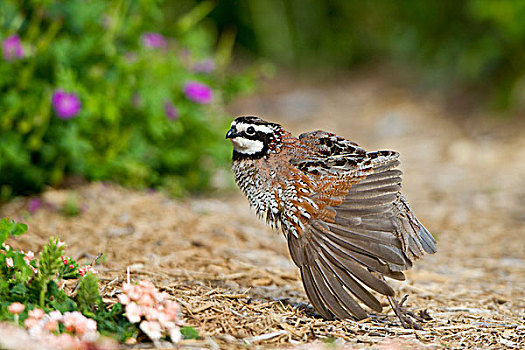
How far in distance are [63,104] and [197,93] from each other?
1.24 metres

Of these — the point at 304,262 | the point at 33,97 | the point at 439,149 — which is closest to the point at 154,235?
the point at 33,97

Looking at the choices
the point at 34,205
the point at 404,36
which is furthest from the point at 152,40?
the point at 404,36

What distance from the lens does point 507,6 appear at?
8.35 m

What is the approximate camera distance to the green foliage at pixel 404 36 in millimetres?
9234

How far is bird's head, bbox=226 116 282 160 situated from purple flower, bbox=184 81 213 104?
234 centimetres

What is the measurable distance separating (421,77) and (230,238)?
6.73m

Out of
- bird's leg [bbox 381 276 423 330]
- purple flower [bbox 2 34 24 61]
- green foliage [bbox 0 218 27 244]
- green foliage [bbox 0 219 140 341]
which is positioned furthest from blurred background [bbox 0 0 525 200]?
bird's leg [bbox 381 276 423 330]

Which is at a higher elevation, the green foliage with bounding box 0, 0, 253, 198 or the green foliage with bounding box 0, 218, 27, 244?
the green foliage with bounding box 0, 0, 253, 198

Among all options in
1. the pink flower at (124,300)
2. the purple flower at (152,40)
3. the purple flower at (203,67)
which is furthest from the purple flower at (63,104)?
the pink flower at (124,300)

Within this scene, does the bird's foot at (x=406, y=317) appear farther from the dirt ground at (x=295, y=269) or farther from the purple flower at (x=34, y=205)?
the purple flower at (x=34, y=205)

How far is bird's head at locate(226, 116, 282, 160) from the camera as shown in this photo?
135 inches

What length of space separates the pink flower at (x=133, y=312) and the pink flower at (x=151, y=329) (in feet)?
0.11

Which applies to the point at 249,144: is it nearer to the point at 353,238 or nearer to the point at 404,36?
the point at 353,238

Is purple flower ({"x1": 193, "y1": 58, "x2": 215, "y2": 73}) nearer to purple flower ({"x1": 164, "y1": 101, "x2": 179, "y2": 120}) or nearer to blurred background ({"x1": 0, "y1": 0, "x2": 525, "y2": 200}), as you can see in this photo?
blurred background ({"x1": 0, "y1": 0, "x2": 525, "y2": 200})
